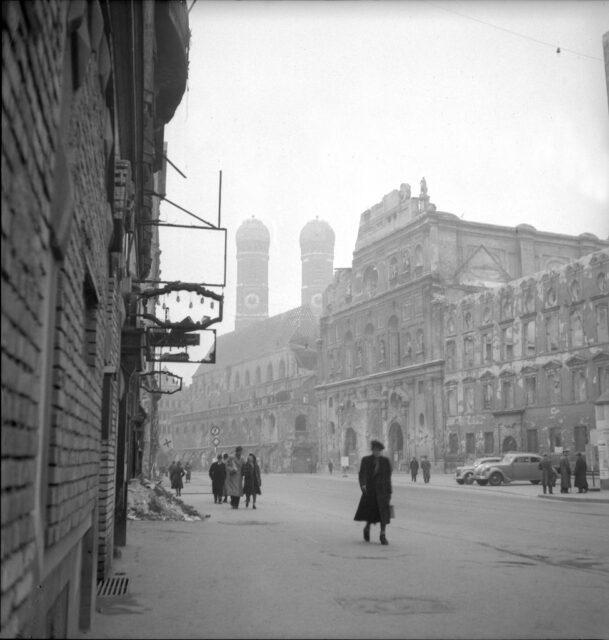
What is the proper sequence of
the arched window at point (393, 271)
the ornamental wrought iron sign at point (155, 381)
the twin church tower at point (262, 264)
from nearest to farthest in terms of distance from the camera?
the ornamental wrought iron sign at point (155, 381) < the arched window at point (393, 271) < the twin church tower at point (262, 264)

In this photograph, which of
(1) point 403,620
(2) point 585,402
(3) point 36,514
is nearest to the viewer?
(3) point 36,514

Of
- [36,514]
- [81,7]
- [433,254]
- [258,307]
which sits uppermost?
[258,307]

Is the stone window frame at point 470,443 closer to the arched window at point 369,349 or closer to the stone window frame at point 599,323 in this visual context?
the stone window frame at point 599,323

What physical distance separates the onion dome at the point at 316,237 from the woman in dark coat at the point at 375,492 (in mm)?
123577

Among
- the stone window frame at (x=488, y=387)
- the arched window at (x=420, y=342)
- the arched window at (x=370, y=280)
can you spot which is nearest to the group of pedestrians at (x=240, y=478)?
the stone window frame at (x=488, y=387)

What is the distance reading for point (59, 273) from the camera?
12.1ft

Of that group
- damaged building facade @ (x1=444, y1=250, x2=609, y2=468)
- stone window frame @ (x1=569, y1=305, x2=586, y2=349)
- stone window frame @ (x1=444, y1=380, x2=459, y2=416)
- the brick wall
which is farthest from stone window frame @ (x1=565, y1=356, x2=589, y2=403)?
the brick wall

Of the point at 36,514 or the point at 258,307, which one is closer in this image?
the point at 36,514

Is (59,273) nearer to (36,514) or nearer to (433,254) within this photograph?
(36,514)

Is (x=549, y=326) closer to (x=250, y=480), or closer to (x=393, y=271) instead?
(x=393, y=271)

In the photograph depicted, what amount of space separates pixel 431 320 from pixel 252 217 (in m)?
84.8

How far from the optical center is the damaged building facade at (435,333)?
46.5 m

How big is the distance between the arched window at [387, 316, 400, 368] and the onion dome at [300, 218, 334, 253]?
74809 millimetres

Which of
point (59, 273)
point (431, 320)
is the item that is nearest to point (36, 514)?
point (59, 273)
